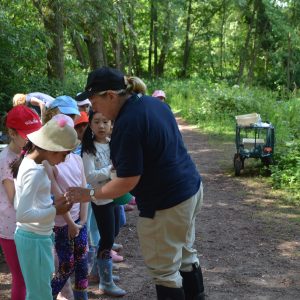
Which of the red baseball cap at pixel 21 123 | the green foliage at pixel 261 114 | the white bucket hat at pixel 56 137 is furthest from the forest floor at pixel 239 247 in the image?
the white bucket hat at pixel 56 137

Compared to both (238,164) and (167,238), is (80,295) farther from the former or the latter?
(238,164)

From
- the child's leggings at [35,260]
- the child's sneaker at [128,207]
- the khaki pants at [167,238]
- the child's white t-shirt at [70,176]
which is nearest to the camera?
the child's leggings at [35,260]

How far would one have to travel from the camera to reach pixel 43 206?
2740 mm

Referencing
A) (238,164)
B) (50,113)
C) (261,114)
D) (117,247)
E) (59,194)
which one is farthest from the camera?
(261,114)

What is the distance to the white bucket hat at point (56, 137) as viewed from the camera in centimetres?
270

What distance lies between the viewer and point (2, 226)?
9.97 feet

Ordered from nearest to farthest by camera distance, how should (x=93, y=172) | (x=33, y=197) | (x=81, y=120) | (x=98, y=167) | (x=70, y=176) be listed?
(x=33, y=197)
(x=70, y=176)
(x=93, y=172)
(x=98, y=167)
(x=81, y=120)

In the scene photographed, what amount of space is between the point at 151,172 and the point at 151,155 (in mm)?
115

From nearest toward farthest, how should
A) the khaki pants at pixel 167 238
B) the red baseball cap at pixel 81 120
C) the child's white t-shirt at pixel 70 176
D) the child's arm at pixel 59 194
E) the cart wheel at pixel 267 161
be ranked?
the khaki pants at pixel 167 238, the child's arm at pixel 59 194, the child's white t-shirt at pixel 70 176, the red baseball cap at pixel 81 120, the cart wheel at pixel 267 161

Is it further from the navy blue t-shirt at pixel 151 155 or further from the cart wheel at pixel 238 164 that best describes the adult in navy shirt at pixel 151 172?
the cart wheel at pixel 238 164

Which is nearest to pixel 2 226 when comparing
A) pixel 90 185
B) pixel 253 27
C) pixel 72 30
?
pixel 90 185

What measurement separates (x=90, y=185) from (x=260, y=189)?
15.0 ft

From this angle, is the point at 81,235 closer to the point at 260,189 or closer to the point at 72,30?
the point at 260,189

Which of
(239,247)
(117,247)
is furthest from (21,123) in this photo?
(239,247)
